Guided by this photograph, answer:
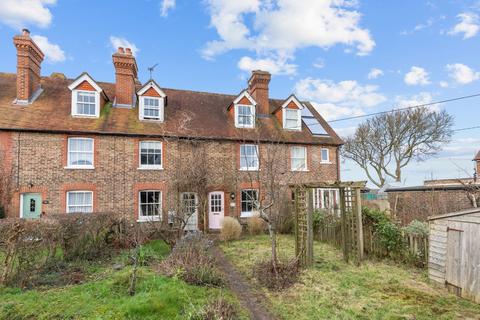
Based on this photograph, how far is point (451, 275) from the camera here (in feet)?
22.5

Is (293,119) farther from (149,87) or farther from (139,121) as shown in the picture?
(139,121)

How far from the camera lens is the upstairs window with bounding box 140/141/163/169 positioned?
15117mm

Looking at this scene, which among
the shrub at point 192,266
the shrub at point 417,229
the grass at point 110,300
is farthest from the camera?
the shrub at point 417,229

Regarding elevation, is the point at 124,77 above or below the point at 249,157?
above

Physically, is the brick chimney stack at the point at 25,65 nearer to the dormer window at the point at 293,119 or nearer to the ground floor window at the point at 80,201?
the ground floor window at the point at 80,201

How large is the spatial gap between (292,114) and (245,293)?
1408 centimetres

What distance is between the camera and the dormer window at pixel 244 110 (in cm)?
1749

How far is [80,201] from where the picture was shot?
14.0m

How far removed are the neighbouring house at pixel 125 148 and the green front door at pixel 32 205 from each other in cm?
4

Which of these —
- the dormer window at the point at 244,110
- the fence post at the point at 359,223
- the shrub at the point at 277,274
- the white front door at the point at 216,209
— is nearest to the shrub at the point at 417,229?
the fence post at the point at 359,223

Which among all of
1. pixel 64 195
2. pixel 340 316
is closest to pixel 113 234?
pixel 64 195

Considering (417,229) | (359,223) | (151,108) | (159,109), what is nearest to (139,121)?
(151,108)

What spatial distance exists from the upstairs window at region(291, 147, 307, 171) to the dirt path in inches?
379

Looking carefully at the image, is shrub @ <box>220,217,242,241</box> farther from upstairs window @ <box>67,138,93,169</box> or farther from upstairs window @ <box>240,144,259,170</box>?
upstairs window @ <box>67,138,93,169</box>
